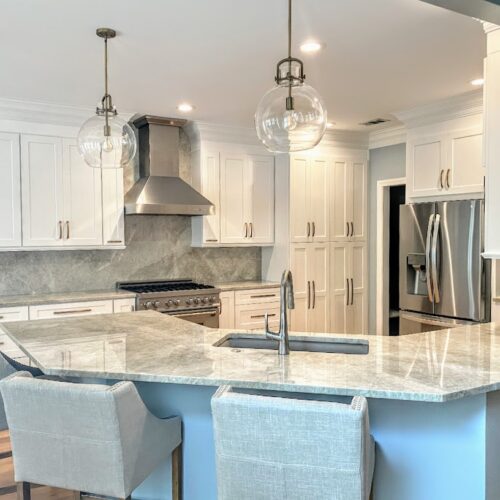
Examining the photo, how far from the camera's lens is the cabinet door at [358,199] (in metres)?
5.96

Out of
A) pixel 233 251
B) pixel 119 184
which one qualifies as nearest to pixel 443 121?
pixel 233 251

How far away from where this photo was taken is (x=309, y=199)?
18.4ft

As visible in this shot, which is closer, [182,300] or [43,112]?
[43,112]

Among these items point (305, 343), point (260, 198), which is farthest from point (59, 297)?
point (305, 343)

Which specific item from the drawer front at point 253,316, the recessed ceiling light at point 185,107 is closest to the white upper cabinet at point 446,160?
the drawer front at point 253,316

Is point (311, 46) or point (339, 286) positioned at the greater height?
point (311, 46)

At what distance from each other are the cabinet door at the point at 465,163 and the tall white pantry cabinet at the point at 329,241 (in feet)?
4.92

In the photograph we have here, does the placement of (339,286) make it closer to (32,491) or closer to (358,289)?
(358,289)

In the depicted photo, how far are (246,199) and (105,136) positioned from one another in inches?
110

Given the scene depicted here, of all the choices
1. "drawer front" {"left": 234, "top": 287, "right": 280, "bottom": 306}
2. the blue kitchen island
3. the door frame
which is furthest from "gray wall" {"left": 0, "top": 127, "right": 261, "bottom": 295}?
the blue kitchen island

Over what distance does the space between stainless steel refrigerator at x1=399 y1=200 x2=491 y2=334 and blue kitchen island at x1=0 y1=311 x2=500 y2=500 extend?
1906mm

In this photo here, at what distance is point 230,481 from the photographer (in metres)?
1.70

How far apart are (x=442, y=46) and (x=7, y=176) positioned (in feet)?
11.3

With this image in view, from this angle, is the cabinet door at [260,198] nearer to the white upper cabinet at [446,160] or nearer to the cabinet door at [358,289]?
the cabinet door at [358,289]
